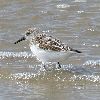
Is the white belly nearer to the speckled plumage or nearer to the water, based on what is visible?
the speckled plumage

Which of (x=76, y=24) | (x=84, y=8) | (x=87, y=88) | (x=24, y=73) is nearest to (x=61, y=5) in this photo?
(x=84, y=8)

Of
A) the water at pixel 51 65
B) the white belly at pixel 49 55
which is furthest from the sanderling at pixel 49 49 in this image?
the water at pixel 51 65

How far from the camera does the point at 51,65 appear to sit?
11703mm

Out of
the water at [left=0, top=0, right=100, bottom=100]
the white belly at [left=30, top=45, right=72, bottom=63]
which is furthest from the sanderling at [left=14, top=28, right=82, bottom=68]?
the water at [left=0, top=0, right=100, bottom=100]

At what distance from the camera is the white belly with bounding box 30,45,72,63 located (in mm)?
10700

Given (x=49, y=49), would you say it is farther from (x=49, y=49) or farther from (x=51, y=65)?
(x=51, y=65)

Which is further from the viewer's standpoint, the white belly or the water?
the white belly

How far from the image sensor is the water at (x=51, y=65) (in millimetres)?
9734

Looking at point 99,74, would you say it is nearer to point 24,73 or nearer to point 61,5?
point 24,73

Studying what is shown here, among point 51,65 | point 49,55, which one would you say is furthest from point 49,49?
point 51,65

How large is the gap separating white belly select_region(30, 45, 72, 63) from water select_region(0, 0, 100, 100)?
0.25 m

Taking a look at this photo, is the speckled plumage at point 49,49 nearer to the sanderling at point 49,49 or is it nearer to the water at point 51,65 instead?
the sanderling at point 49,49

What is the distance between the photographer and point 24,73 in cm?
1085

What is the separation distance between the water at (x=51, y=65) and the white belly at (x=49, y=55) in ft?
0.82
